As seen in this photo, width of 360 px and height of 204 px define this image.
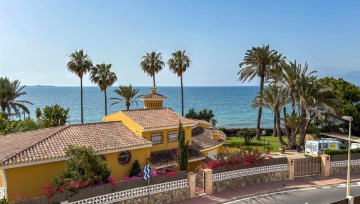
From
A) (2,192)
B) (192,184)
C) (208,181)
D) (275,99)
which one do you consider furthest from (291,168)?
(2,192)

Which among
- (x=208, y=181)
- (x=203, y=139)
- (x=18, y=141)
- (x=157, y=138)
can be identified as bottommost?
(x=208, y=181)

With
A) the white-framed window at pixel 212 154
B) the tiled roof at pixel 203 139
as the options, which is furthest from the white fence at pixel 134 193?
the white-framed window at pixel 212 154

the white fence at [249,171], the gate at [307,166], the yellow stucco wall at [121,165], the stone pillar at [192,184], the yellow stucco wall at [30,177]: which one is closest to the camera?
the yellow stucco wall at [30,177]

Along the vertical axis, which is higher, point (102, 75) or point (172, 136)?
point (102, 75)

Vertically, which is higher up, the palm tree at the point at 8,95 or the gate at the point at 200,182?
the palm tree at the point at 8,95

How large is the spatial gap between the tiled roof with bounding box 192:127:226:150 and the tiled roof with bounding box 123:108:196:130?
287 centimetres

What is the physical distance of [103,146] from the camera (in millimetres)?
22969

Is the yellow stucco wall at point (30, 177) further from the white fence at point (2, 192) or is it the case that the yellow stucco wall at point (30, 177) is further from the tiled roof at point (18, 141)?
the tiled roof at point (18, 141)

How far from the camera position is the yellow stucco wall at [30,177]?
1925 centimetres

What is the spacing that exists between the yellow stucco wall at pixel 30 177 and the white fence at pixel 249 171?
11554 mm

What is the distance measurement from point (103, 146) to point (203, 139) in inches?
533

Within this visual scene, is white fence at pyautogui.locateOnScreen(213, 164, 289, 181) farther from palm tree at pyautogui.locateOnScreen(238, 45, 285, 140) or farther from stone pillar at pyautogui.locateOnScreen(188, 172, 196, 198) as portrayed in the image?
palm tree at pyautogui.locateOnScreen(238, 45, 285, 140)

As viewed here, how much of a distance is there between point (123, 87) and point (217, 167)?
39.0m

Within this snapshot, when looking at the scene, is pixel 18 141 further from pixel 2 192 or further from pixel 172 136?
pixel 172 136
